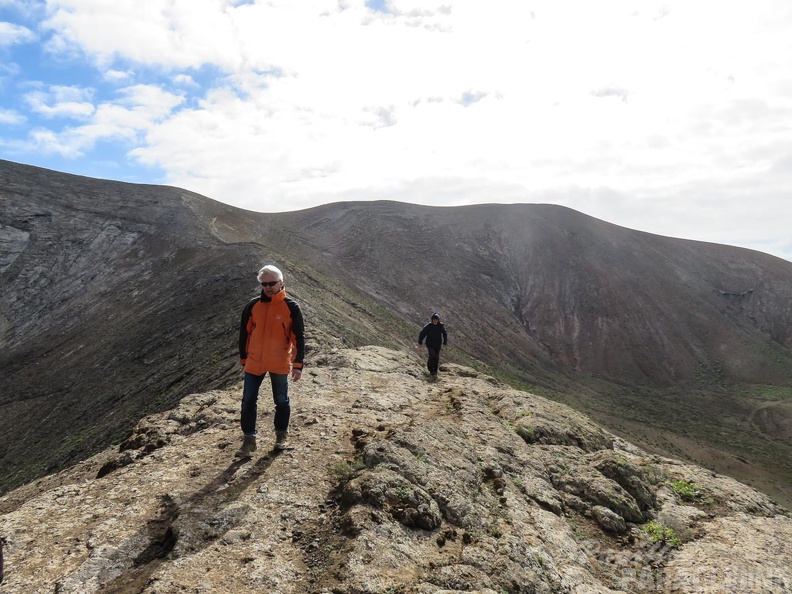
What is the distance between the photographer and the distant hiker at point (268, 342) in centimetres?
689

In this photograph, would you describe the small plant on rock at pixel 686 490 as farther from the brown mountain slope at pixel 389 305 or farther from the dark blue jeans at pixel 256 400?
the brown mountain slope at pixel 389 305

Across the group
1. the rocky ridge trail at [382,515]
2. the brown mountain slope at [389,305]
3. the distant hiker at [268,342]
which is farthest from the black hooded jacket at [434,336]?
the distant hiker at [268,342]

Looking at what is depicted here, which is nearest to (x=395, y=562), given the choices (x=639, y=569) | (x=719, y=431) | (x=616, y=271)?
(x=639, y=569)

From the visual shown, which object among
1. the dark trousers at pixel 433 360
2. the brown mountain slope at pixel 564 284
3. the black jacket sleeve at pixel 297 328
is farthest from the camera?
the brown mountain slope at pixel 564 284

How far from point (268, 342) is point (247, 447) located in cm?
154

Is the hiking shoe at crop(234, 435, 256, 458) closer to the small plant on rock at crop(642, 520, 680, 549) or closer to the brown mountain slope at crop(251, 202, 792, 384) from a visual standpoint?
the small plant on rock at crop(642, 520, 680, 549)

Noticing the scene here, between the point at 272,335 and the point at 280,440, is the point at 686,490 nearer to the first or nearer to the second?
the point at 280,440

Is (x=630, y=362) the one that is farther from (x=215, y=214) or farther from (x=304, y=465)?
(x=304, y=465)

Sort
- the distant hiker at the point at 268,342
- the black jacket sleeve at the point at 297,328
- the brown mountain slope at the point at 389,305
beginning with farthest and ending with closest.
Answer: the brown mountain slope at the point at 389,305, the black jacket sleeve at the point at 297,328, the distant hiker at the point at 268,342

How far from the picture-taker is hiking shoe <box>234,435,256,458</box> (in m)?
6.95

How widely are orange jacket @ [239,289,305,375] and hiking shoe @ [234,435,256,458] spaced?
0.99 m

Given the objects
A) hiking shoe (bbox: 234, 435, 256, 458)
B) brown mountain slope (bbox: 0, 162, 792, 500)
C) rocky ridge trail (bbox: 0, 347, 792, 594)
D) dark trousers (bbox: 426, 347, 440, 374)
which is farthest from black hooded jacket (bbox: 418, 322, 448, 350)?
hiking shoe (bbox: 234, 435, 256, 458)

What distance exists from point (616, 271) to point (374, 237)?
32.3 m

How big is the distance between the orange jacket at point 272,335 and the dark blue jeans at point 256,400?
0.39 feet
